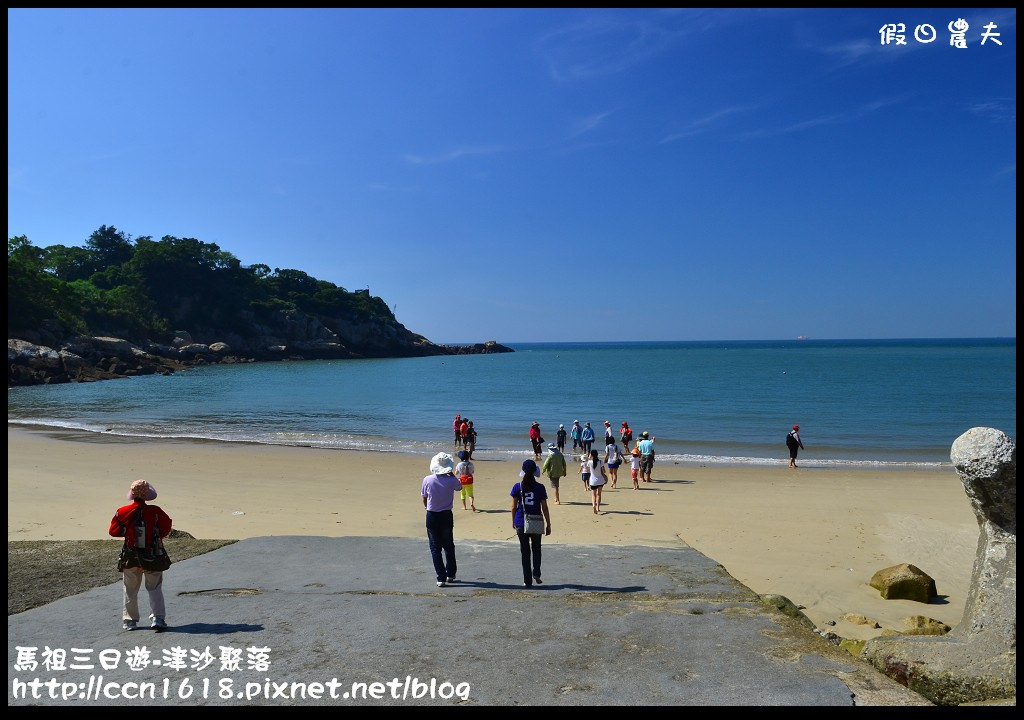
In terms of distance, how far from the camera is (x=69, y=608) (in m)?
6.14

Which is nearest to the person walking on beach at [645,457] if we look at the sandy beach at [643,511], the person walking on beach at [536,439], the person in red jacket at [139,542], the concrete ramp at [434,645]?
the sandy beach at [643,511]

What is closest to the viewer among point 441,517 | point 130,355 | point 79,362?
point 441,517

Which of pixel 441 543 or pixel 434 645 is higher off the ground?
pixel 441 543

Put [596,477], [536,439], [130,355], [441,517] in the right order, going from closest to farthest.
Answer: [441,517], [596,477], [536,439], [130,355]

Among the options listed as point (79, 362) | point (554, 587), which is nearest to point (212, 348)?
point (79, 362)

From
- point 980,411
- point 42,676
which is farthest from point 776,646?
point 980,411

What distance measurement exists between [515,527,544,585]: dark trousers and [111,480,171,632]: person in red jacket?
3341 mm

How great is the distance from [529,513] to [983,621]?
13.8 ft

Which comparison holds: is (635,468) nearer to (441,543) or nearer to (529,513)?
(529,513)

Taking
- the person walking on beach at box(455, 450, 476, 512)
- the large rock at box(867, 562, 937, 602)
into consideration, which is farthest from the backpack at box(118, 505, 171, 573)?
the large rock at box(867, 562, 937, 602)

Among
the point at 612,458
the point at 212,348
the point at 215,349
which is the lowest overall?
the point at 612,458

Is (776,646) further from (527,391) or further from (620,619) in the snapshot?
(527,391)

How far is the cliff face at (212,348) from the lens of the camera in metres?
62.7

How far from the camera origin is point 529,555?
7172 mm
